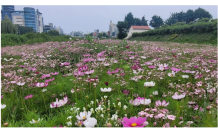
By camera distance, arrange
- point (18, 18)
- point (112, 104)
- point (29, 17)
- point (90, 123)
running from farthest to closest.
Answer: point (29, 17)
point (18, 18)
point (112, 104)
point (90, 123)

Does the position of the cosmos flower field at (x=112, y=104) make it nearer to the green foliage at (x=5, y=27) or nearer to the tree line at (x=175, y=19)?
the green foliage at (x=5, y=27)

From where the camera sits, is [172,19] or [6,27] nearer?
[6,27]

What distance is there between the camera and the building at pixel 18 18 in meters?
125

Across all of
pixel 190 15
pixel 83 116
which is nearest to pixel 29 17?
pixel 190 15

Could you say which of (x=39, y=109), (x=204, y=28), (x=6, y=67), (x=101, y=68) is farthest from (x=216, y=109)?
(x=204, y=28)

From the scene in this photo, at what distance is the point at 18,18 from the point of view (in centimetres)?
12631

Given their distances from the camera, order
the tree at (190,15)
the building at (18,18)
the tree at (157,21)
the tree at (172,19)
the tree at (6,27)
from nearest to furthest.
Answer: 1. the tree at (6,27)
2. the tree at (190,15)
3. the tree at (172,19)
4. the tree at (157,21)
5. the building at (18,18)

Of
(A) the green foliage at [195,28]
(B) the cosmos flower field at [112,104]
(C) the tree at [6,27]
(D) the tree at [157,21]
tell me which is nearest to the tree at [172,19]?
(D) the tree at [157,21]

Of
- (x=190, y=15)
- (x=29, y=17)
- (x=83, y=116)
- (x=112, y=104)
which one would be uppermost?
(x=29, y=17)

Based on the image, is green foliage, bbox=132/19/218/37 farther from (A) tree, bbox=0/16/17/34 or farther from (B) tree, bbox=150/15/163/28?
(B) tree, bbox=150/15/163/28

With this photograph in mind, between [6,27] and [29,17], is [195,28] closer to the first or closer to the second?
[6,27]

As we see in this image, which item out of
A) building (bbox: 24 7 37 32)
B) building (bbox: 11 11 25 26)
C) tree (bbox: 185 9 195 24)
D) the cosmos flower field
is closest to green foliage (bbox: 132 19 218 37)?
the cosmos flower field

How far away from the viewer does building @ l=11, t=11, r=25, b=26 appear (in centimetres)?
12478

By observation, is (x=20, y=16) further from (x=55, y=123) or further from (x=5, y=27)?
(x=55, y=123)
